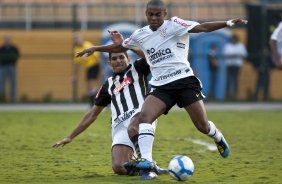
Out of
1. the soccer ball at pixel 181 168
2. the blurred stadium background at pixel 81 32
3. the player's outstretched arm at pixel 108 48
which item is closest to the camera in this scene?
the soccer ball at pixel 181 168

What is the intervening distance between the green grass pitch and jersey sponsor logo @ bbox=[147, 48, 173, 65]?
1.34m

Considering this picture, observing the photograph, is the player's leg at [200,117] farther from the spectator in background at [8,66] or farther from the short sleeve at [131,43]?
the spectator in background at [8,66]

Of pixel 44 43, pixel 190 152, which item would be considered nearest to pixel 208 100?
pixel 44 43

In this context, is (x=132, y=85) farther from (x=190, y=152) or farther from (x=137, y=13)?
(x=137, y=13)

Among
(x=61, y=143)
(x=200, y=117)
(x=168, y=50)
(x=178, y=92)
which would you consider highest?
(x=168, y=50)

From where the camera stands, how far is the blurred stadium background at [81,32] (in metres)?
25.3

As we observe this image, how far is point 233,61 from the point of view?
2489 cm

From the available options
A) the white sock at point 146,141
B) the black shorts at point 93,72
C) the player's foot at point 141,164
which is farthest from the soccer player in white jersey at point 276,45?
the black shorts at point 93,72

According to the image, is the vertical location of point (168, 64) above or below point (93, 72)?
above

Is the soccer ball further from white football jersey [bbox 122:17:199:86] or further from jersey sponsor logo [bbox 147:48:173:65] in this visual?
jersey sponsor logo [bbox 147:48:173:65]

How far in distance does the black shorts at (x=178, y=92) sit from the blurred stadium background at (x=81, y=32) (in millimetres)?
15274

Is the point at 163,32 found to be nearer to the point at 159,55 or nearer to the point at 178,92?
the point at 159,55

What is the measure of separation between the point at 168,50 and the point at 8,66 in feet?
51.8

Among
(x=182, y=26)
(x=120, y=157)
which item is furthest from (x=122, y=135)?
(x=182, y=26)
